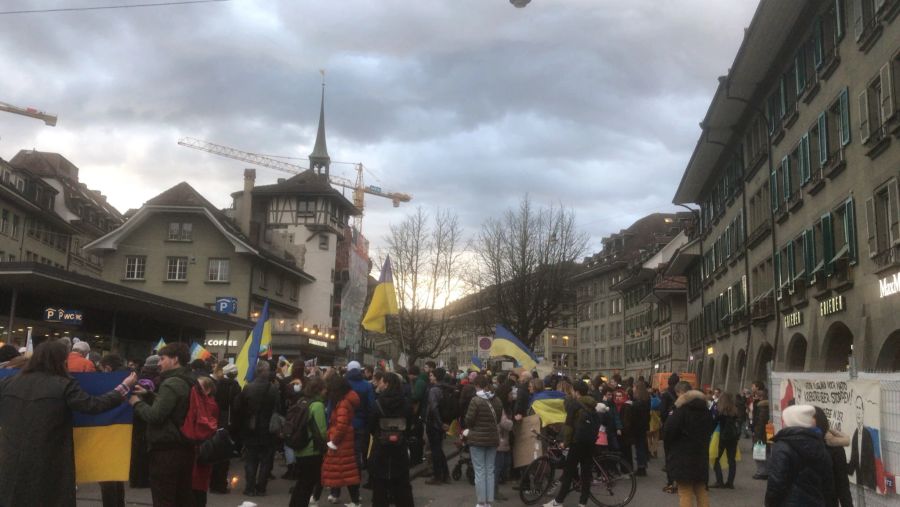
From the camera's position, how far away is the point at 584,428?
488 inches

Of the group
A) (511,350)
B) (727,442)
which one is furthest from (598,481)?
(511,350)

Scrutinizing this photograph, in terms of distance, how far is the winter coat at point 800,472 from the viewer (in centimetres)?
673

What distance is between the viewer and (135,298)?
29172 millimetres

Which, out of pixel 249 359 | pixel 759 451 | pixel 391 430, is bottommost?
pixel 759 451

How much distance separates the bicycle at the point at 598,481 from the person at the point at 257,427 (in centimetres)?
387

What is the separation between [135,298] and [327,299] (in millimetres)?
38770

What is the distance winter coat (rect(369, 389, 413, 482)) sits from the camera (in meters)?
10.1

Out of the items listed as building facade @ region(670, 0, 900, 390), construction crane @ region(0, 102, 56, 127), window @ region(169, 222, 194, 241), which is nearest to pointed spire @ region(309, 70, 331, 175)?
construction crane @ region(0, 102, 56, 127)

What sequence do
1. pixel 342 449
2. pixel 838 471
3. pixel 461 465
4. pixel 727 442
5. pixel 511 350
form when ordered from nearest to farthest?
pixel 838 471 → pixel 342 449 → pixel 727 442 → pixel 461 465 → pixel 511 350

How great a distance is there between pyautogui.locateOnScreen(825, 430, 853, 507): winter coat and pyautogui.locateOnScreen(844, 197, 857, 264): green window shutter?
16.8 metres

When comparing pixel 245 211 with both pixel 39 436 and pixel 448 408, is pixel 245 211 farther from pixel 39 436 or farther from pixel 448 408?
pixel 39 436

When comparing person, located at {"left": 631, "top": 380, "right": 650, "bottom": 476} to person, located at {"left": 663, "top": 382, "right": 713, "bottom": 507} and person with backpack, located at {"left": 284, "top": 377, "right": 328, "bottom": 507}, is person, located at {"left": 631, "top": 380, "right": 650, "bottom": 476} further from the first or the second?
person with backpack, located at {"left": 284, "top": 377, "right": 328, "bottom": 507}

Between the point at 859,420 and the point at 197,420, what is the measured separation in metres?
6.25

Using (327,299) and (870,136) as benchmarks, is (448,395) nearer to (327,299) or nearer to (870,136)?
(870,136)
